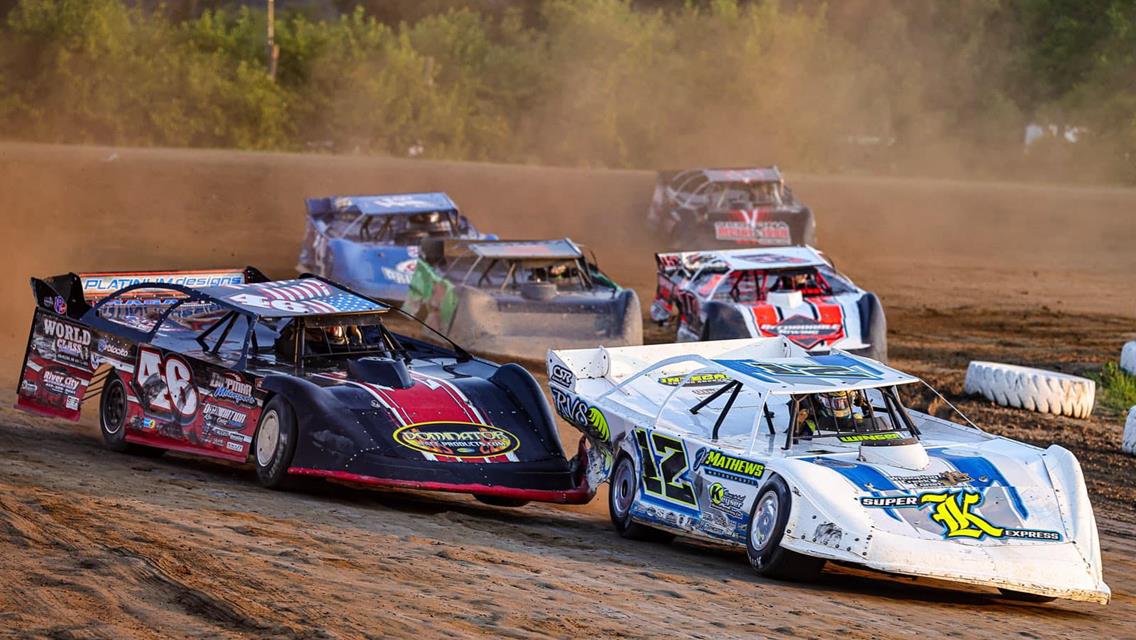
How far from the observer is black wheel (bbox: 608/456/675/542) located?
1002 cm

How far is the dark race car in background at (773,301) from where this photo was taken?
16.9m

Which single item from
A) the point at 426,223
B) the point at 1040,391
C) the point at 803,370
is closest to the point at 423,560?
the point at 803,370

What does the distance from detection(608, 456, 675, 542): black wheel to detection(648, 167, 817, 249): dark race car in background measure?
54.5ft

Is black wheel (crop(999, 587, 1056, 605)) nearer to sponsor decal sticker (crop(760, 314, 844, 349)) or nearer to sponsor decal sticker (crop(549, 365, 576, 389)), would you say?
sponsor decal sticker (crop(549, 365, 576, 389))

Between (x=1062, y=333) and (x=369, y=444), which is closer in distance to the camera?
(x=369, y=444)

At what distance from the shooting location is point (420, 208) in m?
22.8

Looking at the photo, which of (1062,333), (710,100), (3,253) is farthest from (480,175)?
(1062,333)

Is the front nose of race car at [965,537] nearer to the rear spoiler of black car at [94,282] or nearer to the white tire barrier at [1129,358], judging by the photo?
the rear spoiler of black car at [94,282]

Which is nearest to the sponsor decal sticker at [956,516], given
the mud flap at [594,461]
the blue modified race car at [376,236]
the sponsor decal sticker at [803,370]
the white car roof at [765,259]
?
the sponsor decal sticker at [803,370]

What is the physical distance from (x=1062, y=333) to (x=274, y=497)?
14.1 meters

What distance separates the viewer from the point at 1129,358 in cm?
1817

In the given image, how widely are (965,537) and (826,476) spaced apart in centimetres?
75

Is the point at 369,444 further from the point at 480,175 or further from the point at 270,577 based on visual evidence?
the point at 480,175

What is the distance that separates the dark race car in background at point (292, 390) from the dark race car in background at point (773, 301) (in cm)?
527
